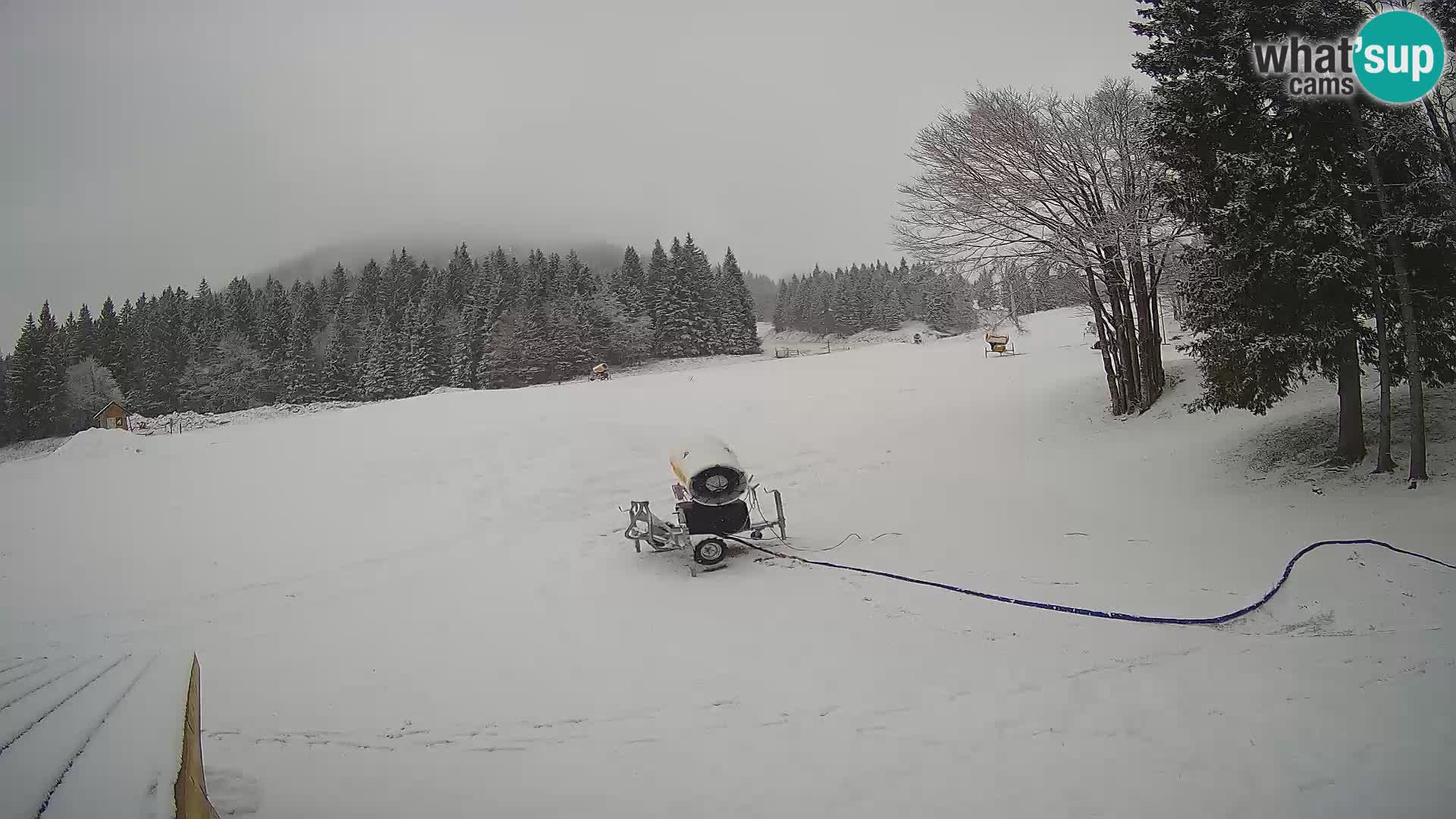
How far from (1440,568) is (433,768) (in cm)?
959

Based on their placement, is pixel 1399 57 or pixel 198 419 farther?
pixel 198 419

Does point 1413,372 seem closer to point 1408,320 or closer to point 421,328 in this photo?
point 1408,320

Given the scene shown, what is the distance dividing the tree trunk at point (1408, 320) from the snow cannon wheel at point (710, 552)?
924cm

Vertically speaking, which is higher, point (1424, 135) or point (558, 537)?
point (1424, 135)

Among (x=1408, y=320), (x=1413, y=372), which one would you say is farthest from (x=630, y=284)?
(x=1413, y=372)

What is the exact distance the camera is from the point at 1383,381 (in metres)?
8.52

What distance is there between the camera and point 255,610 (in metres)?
7.58

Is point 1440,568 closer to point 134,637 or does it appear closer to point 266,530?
point 134,637

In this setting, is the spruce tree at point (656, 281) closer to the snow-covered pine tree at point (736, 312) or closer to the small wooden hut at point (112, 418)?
the snow-covered pine tree at point (736, 312)

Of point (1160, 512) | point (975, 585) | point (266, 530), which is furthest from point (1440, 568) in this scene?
point (266, 530)

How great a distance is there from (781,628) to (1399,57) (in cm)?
1055

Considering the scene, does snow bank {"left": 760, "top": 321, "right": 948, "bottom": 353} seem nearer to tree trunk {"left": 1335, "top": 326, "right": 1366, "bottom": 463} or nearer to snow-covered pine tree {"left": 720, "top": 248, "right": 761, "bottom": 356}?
snow-covered pine tree {"left": 720, "top": 248, "right": 761, "bottom": 356}

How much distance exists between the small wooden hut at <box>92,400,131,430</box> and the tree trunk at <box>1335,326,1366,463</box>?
22.3 meters

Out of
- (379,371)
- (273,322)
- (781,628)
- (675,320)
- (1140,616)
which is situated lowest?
(1140,616)
